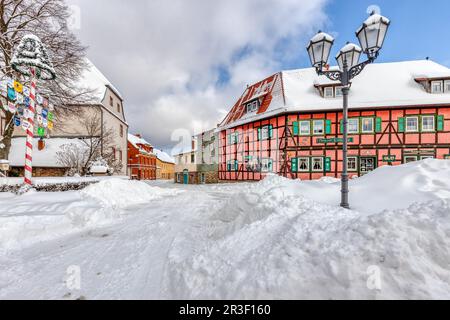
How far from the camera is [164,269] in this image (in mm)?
2705

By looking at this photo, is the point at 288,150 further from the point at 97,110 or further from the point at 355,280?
the point at 97,110

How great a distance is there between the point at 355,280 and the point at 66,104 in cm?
1398

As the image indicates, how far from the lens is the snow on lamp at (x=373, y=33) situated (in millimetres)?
3770

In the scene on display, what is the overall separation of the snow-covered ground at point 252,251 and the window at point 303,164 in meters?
9.57

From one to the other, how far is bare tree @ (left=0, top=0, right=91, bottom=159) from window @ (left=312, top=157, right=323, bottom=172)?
15.8 m

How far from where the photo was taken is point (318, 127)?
14508mm

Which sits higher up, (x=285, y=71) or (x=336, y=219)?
(x=285, y=71)

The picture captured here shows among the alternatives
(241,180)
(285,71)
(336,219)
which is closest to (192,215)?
(336,219)

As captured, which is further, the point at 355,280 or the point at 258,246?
the point at 258,246

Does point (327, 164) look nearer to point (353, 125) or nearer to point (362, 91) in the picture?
point (353, 125)

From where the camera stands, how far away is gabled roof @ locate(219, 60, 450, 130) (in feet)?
45.6

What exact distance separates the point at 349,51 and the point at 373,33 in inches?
19.4

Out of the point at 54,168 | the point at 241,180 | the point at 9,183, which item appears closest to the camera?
the point at 9,183

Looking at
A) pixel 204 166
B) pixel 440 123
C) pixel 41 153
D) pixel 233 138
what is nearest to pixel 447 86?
pixel 440 123
